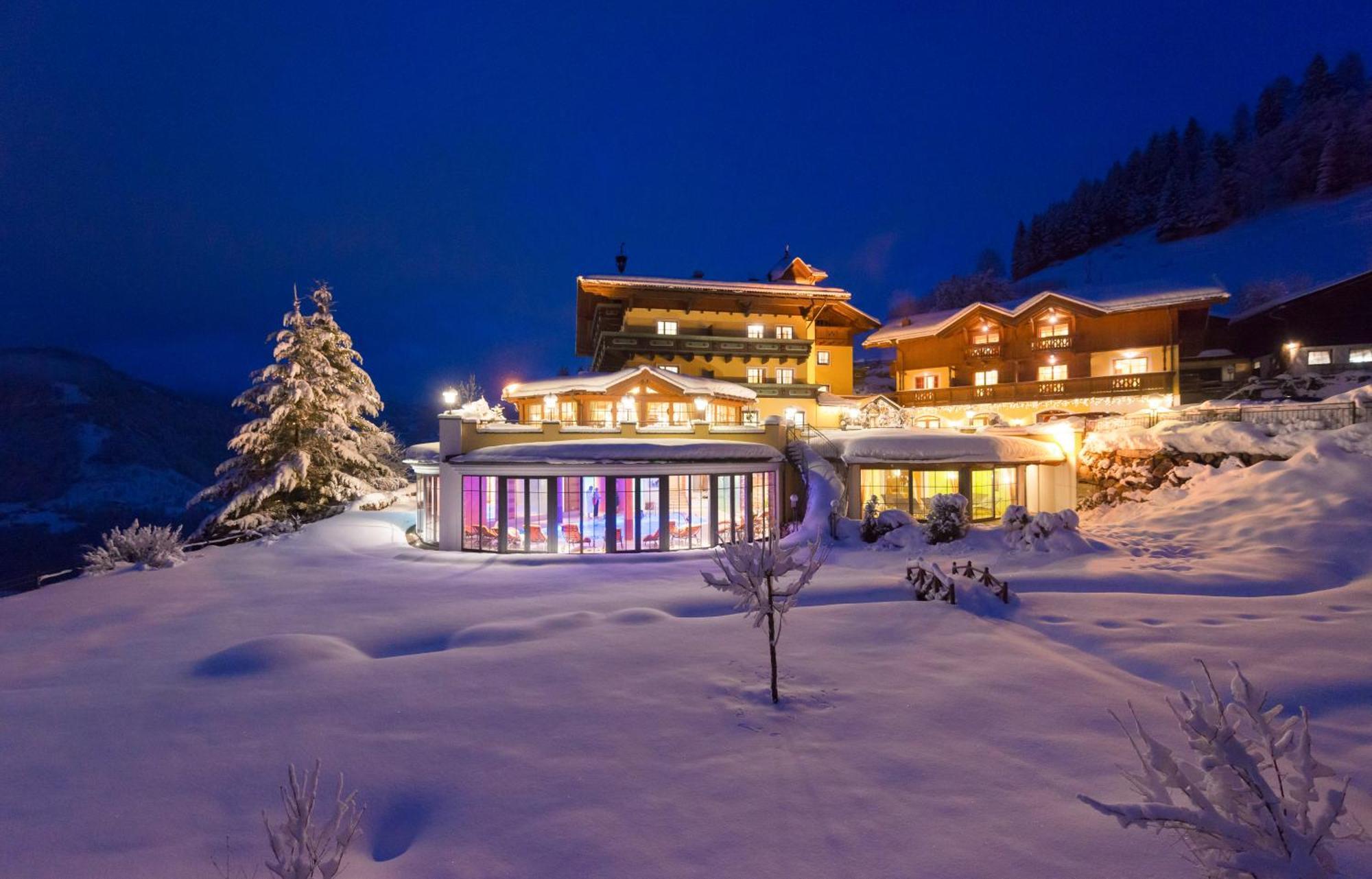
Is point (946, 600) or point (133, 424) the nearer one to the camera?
point (946, 600)

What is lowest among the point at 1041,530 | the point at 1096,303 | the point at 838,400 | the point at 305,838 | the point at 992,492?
the point at 1041,530

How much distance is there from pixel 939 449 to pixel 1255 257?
61935 millimetres

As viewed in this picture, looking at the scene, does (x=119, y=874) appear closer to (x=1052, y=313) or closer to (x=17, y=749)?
(x=17, y=749)

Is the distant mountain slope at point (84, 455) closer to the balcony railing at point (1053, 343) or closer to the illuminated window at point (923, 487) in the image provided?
the illuminated window at point (923, 487)

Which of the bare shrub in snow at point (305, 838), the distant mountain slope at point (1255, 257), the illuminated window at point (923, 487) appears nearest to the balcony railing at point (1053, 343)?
the distant mountain slope at point (1255, 257)

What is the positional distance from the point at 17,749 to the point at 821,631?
10.4 m

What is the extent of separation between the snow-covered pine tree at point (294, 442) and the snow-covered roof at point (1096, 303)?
32.4 meters

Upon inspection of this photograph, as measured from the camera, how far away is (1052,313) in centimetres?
3500

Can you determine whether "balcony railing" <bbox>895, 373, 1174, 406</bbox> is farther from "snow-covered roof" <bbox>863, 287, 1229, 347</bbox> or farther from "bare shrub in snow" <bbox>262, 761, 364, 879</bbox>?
"bare shrub in snow" <bbox>262, 761, 364, 879</bbox>

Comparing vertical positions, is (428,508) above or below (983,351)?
below

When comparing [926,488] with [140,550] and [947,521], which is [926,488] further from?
[140,550]

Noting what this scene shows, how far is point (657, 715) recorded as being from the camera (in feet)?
23.2

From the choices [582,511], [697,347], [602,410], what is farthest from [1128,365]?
[582,511]

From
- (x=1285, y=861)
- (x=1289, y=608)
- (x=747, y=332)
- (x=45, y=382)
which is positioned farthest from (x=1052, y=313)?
(x=45, y=382)
